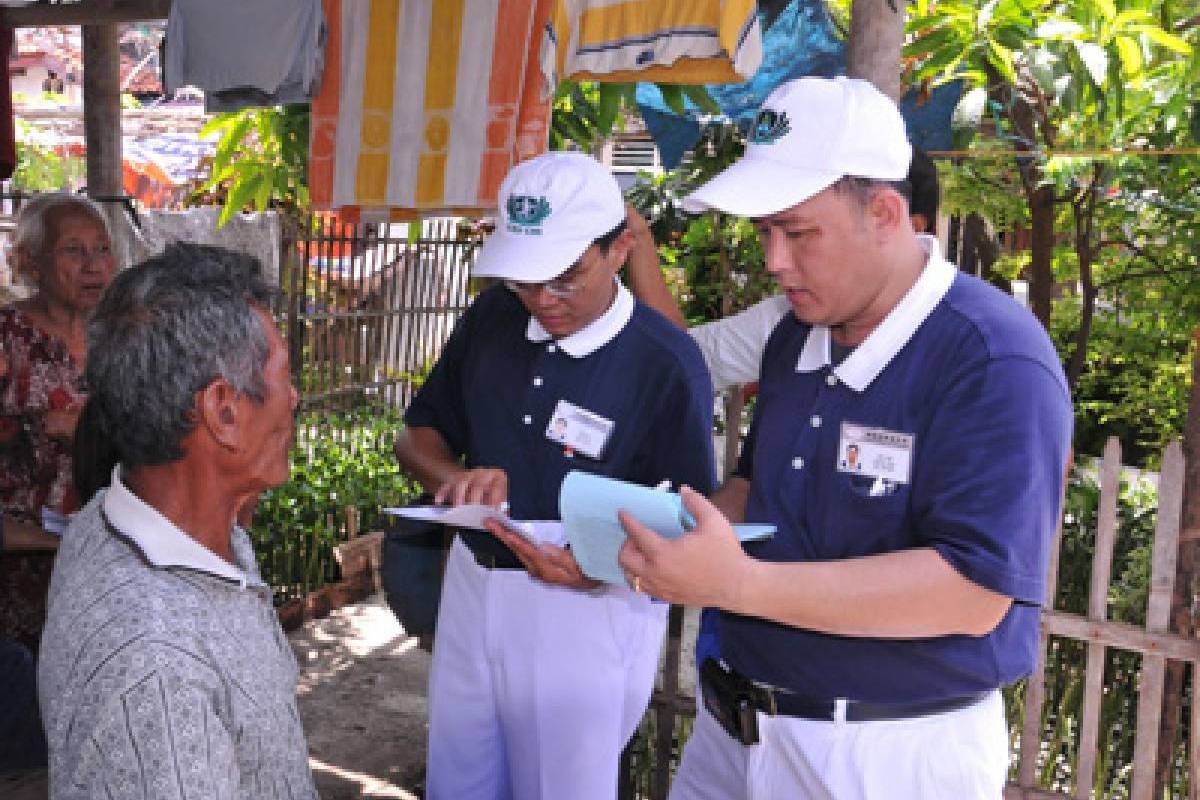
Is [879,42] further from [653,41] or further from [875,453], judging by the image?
[875,453]

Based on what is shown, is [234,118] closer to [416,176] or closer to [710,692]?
[416,176]

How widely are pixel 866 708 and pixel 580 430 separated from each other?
3.19ft

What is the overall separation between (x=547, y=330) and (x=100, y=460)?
1059 millimetres

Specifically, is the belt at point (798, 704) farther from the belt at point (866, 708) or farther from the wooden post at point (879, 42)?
the wooden post at point (879, 42)

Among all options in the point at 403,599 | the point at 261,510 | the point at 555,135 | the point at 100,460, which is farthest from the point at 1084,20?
the point at 261,510

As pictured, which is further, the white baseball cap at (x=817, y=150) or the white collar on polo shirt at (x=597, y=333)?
the white collar on polo shirt at (x=597, y=333)

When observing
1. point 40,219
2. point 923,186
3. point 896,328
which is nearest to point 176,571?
point 896,328

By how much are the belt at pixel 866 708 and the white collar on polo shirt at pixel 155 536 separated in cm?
93

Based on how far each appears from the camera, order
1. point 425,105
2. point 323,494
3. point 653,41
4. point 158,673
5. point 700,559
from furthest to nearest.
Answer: point 323,494 → point 425,105 → point 653,41 → point 700,559 → point 158,673

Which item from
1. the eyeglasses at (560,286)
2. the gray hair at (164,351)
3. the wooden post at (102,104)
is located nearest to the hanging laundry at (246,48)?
the wooden post at (102,104)

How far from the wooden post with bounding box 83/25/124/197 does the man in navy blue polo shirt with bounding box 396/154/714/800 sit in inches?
131

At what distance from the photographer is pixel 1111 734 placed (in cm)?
391

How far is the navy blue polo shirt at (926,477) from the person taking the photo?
1.56 metres

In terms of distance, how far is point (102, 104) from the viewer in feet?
16.7
